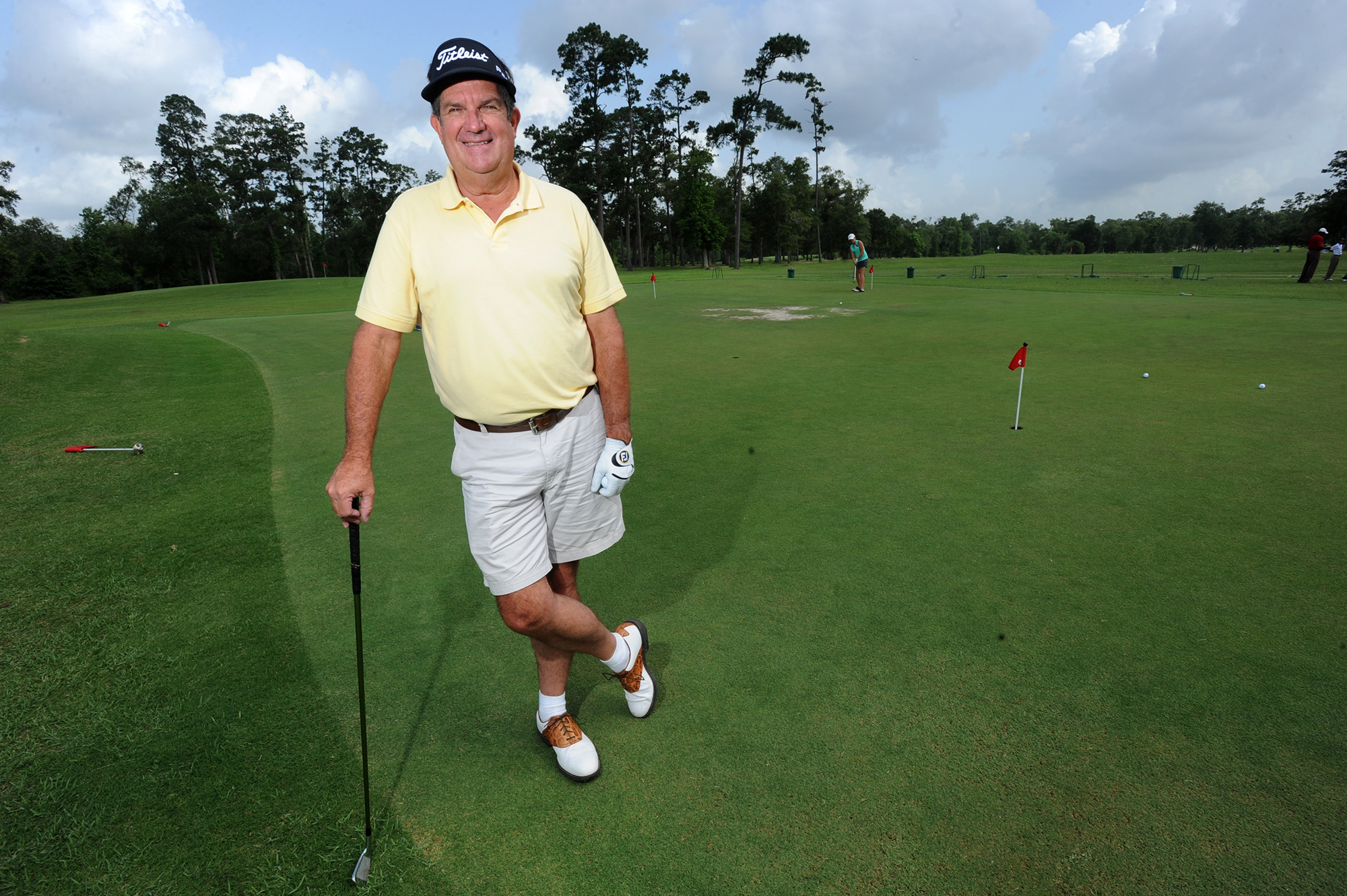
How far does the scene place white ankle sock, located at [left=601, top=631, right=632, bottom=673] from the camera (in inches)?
108

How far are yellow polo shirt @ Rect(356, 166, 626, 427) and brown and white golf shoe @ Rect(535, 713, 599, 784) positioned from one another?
3.69 ft

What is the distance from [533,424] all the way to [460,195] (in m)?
0.81

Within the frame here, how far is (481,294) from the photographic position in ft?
7.61

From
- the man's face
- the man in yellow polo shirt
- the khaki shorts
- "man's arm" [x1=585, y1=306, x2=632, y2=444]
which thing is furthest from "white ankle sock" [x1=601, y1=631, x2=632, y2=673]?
the man's face

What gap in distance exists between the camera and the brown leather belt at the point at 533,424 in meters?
2.46

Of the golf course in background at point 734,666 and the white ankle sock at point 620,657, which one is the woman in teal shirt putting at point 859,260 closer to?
the golf course in background at point 734,666

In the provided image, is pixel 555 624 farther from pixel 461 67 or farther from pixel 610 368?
pixel 461 67

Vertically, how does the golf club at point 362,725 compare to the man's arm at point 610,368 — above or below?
below

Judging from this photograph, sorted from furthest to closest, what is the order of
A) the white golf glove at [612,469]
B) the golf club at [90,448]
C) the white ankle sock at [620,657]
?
the golf club at [90,448] → the white ankle sock at [620,657] → the white golf glove at [612,469]

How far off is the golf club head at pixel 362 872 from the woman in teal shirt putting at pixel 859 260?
66.3ft

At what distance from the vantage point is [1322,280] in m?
24.0

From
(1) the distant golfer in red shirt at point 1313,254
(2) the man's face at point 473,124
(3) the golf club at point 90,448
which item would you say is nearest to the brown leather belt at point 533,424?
(2) the man's face at point 473,124

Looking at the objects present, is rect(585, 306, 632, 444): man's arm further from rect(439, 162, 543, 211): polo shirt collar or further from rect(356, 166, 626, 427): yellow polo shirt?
rect(439, 162, 543, 211): polo shirt collar

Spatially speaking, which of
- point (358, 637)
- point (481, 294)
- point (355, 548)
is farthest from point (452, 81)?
point (358, 637)
